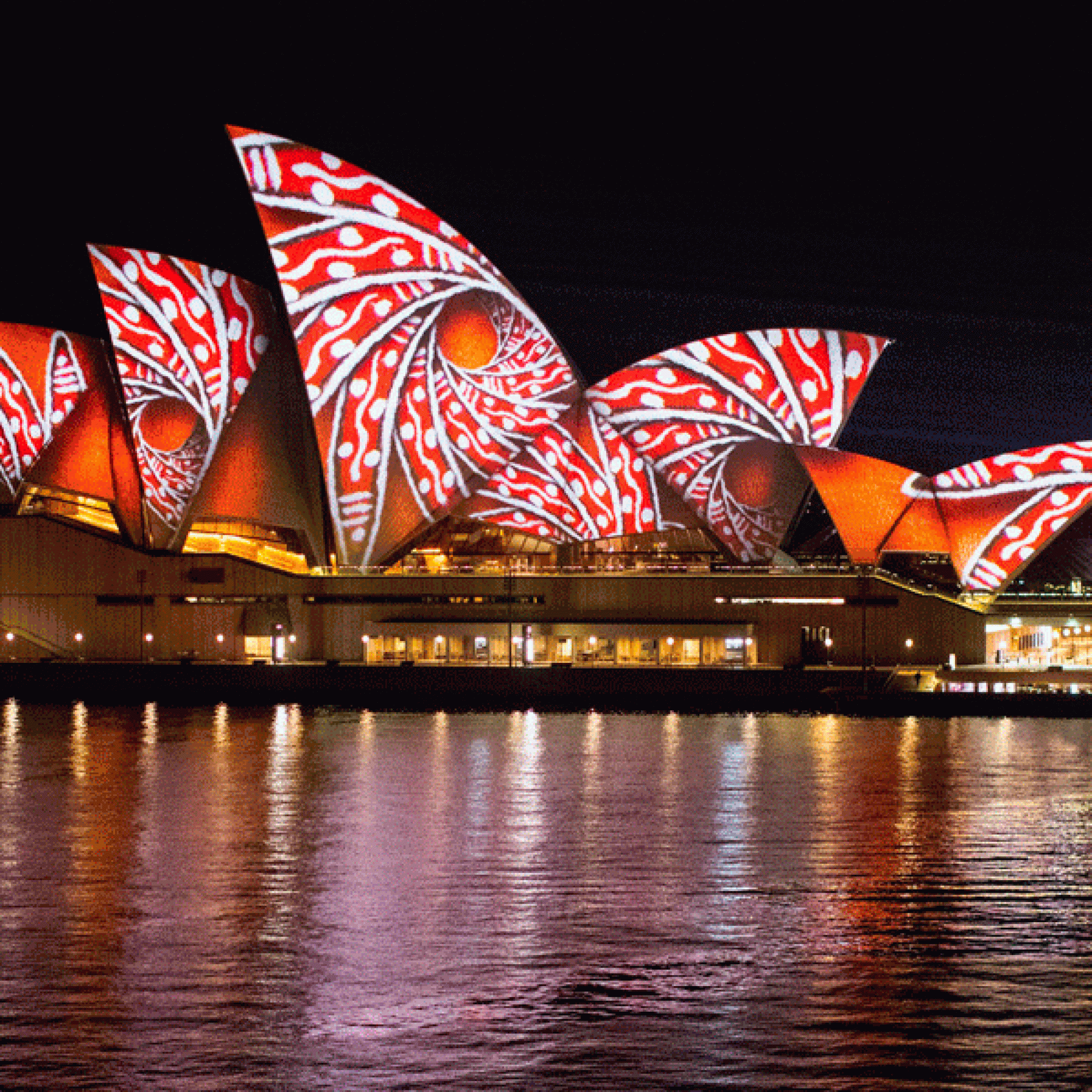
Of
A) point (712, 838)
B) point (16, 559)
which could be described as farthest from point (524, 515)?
point (712, 838)

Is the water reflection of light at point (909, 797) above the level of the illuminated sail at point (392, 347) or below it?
below

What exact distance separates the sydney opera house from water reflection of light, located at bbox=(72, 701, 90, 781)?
6.83m

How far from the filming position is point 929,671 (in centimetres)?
4444

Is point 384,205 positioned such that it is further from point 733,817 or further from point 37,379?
point 733,817

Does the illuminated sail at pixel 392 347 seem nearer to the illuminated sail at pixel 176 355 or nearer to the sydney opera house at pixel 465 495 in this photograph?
the sydney opera house at pixel 465 495

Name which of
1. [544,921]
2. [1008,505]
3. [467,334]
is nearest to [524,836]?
[544,921]

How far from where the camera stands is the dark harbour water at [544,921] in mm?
12523

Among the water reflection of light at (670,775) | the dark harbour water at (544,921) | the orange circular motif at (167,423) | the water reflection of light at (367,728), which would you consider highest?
the orange circular motif at (167,423)

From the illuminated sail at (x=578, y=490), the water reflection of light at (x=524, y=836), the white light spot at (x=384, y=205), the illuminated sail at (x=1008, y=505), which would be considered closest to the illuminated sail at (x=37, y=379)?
the white light spot at (x=384, y=205)

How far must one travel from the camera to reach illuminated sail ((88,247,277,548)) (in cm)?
4391

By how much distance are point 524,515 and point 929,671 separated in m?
13.1

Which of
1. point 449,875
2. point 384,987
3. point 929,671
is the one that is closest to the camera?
point 384,987

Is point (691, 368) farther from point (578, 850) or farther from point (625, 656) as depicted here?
point (578, 850)

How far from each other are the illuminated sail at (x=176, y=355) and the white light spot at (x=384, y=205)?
5.81m
